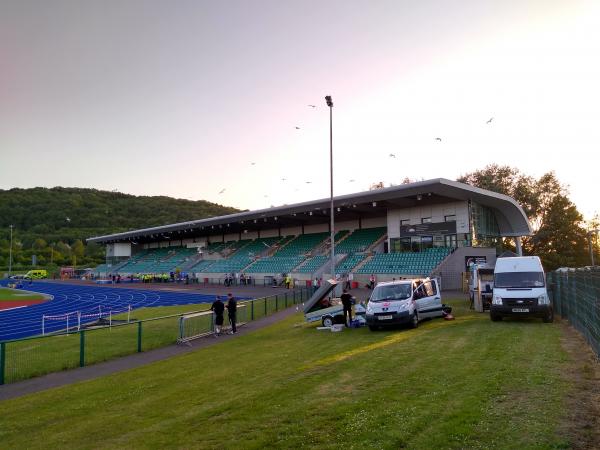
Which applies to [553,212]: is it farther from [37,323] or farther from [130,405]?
[130,405]

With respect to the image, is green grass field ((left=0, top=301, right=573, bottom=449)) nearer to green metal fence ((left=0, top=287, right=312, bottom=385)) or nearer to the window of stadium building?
green metal fence ((left=0, top=287, right=312, bottom=385))

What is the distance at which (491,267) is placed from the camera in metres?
24.9

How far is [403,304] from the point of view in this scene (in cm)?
1617

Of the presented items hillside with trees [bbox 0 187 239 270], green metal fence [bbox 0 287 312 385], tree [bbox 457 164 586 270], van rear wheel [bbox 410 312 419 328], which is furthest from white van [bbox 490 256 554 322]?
hillside with trees [bbox 0 187 239 270]

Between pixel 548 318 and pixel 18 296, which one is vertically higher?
pixel 548 318

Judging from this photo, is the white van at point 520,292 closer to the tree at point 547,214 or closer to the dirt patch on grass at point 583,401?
the dirt patch on grass at point 583,401

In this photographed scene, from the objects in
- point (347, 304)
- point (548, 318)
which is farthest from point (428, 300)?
point (548, 318)

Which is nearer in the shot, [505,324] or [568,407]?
[568,407]

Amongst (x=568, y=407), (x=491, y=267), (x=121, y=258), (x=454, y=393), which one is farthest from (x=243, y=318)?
(x=121, y=258)

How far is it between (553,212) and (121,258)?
8159 centimetres

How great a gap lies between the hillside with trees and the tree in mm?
89270

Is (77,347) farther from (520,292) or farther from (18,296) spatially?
(18,296)

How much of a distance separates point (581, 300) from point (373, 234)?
1549 inches

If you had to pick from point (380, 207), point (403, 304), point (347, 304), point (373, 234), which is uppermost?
point (380, 207)
